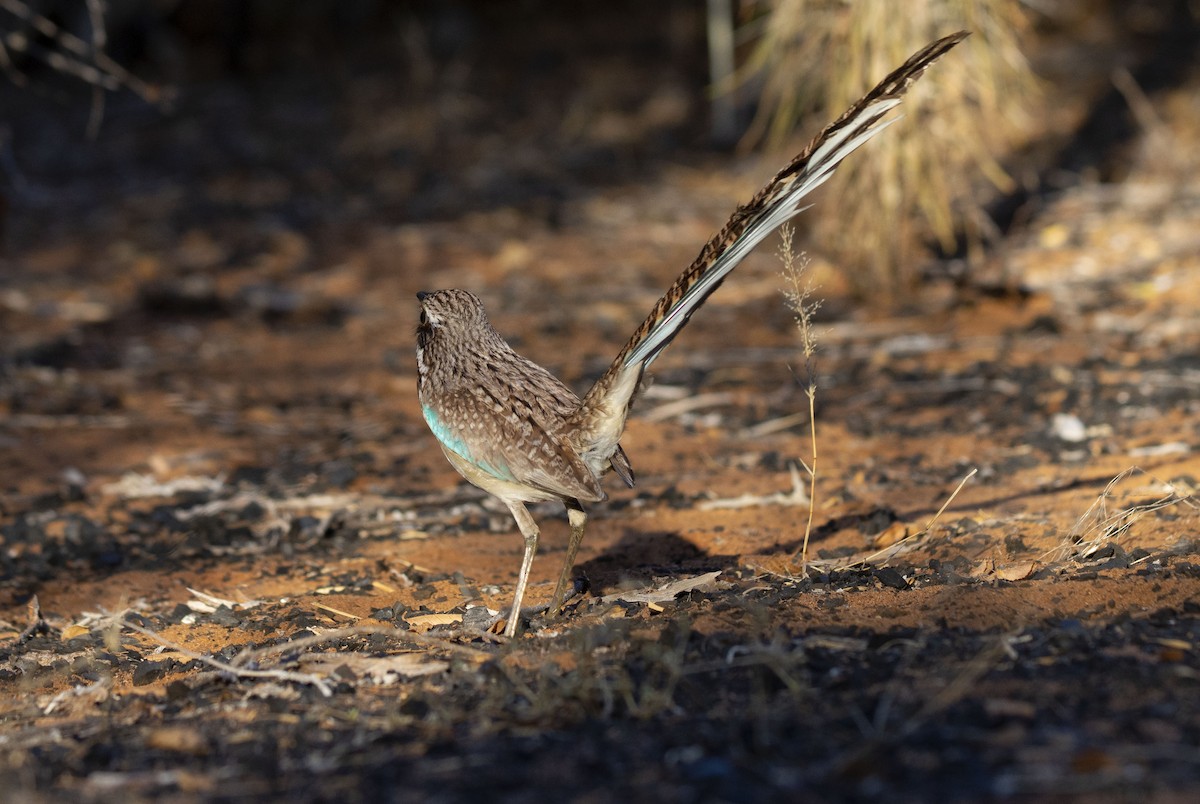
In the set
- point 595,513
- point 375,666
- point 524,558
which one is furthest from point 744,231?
point 595,513

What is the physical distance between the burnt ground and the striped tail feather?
784 millimetres

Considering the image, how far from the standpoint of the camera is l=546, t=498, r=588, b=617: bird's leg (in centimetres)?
492

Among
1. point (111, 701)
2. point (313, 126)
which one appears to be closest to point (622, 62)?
point (313, 126)

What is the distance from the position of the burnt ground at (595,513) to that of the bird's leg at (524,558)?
0.47ft

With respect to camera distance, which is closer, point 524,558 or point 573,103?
point 524,558

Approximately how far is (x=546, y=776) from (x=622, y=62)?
17.8 meters

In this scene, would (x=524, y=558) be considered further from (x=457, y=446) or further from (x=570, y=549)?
(x=457, y=446)

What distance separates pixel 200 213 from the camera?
15.3 m

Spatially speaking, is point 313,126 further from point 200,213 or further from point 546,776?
point 546,776

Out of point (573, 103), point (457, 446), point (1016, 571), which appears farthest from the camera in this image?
point (573, 103)

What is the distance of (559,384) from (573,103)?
45.7ft

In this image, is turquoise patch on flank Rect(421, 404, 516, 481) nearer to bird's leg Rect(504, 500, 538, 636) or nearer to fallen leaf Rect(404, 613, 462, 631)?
bird's leg Rect(504, 500, 538, 636)

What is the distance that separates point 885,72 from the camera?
30.7ft

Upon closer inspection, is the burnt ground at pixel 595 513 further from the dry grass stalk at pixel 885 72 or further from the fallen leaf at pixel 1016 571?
the dry grass stalk at pixel 885 72
